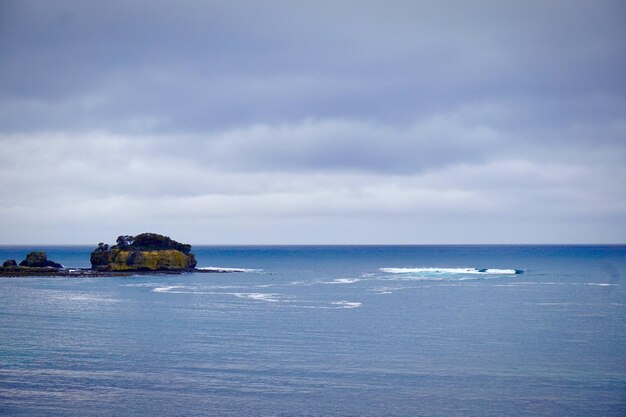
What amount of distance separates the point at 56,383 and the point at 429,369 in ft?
68.6

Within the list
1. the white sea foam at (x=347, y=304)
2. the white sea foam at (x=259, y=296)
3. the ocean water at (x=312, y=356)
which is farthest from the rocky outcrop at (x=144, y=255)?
the white sea foam at (x=347, y=304)

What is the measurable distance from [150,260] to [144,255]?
5.69 ft

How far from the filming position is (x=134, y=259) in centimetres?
12275

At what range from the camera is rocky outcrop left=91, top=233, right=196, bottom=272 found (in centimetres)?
12312

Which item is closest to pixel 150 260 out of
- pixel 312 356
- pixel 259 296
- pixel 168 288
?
pixel 168 288

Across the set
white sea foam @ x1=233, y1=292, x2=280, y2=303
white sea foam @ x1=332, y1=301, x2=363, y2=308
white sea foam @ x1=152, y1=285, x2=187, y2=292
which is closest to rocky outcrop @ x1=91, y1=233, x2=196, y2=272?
white sea foam @ x1=152, y1=285, x2=187, y2=292

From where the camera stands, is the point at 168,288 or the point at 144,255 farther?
the point at 144,255

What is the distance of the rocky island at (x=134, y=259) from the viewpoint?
122062 mm

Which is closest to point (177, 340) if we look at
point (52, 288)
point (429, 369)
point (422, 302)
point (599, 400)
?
point (429, 369)

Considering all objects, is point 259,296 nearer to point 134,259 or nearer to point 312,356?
point 312,356

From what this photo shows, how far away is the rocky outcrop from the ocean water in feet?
154

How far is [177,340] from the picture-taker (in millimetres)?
45438

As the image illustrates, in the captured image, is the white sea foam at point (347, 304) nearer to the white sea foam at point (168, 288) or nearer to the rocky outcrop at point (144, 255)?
the white sea foam at point (168, 288)

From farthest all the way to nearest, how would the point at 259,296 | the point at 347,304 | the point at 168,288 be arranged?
the point at 168,288 → the point at 259,296 → the point at 347,304
